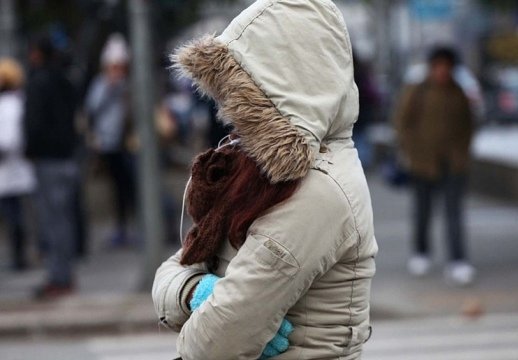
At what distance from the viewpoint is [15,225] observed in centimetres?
1118

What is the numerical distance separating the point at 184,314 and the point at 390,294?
6889 millimetres

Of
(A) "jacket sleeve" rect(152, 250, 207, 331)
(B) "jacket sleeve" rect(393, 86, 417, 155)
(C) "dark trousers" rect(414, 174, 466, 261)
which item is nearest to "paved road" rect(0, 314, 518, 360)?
(C) "dark trousers" rect(414, 174, 466, 261)

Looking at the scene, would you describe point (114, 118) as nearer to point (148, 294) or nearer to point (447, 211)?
point (148, 294)

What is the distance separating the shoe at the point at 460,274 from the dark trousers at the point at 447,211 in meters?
0.05

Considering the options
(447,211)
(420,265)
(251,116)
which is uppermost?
(251,116)

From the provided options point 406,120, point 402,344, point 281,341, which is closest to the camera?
point 281,341

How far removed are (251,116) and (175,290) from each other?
1.45 ft

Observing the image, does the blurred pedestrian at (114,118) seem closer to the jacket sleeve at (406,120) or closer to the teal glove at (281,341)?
the jacket sleeve at (406,120)

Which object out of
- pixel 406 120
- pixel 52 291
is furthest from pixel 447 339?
pixel 52 291

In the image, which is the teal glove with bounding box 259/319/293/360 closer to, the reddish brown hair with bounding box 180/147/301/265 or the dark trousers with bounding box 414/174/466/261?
the reddish brown hair with bounding box 180/147/301/265

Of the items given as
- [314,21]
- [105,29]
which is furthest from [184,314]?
[105,29]

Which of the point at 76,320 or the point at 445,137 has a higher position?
the point at 445,137

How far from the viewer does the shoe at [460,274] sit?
32.7ft

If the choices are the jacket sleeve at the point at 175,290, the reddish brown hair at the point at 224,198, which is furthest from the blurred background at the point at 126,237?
the reddish brown hair at the point at 224,198
